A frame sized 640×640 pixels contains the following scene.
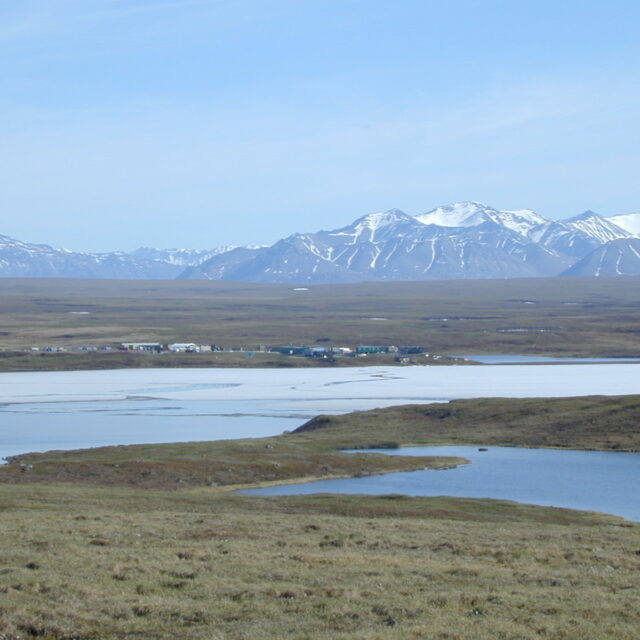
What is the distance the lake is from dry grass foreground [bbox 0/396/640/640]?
457 cm

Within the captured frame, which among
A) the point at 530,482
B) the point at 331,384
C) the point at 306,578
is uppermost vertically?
the point at 306,578

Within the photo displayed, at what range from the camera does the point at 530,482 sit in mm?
39938

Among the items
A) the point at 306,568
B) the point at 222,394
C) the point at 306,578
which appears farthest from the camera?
the point at 222,394

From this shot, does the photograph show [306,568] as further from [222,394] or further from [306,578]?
[222,394]

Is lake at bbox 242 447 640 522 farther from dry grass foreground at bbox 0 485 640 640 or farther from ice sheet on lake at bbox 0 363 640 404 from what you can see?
ice sheet on lake at bbox 0 363 640 404

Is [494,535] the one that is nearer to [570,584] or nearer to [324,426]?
[570,584]

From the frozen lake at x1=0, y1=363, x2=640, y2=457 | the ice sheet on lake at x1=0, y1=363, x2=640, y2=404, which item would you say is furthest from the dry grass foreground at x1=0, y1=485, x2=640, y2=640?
the ice sheet on lake at x1=0, y1=363, x2=640, y2=404

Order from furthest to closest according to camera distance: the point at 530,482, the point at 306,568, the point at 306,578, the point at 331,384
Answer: the point at 331,384 → the point at 530,482 → the point at 306,568 → the point at 306,578

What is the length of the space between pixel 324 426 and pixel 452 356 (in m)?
68.7

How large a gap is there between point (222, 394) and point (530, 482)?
1705 inches

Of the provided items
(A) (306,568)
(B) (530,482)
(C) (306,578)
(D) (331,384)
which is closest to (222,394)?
(D) (331,384)

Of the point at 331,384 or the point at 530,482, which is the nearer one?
the point at 530,482

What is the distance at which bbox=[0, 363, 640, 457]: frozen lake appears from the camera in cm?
5853

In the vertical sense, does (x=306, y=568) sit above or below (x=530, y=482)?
above
